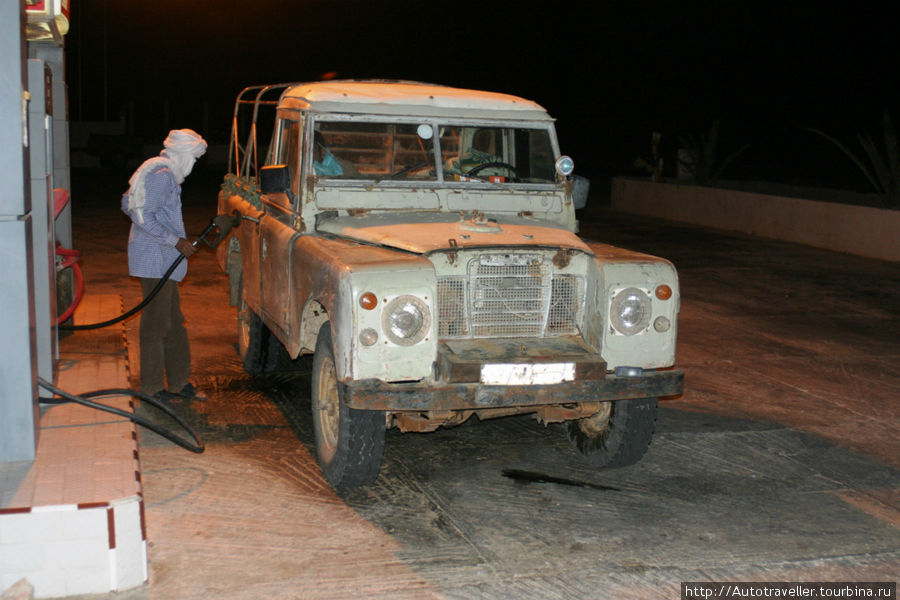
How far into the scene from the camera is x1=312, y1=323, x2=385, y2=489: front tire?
5246 mm

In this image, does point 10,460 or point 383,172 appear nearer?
point 10,460

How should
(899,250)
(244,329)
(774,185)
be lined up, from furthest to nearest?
(774,185)
(899,250)
(244,329)

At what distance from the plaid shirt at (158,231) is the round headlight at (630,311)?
3029 mm

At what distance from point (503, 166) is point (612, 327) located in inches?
69.2

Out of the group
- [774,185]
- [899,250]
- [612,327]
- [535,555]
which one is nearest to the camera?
[535,555]

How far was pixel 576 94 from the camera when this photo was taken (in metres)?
49.9

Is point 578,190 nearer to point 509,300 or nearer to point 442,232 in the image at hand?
point 442,232

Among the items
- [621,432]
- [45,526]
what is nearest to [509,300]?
[621,432]

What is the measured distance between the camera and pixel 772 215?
18.1 m

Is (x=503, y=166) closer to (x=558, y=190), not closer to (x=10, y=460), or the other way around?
(x=558, y=190)

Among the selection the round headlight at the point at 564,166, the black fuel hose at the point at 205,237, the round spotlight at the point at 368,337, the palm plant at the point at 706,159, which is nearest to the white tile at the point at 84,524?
the round spotlight at the point at 368,337

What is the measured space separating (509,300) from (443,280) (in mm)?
406

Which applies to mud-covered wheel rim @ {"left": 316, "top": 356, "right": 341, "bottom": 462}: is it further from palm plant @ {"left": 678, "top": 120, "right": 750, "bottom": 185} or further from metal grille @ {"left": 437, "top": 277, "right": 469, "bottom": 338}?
palm plant @ {"left": 678, "top": 120, "right": 750, "bottom": 185}

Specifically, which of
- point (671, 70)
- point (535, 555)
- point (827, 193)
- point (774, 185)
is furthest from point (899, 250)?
point (671, 70)
